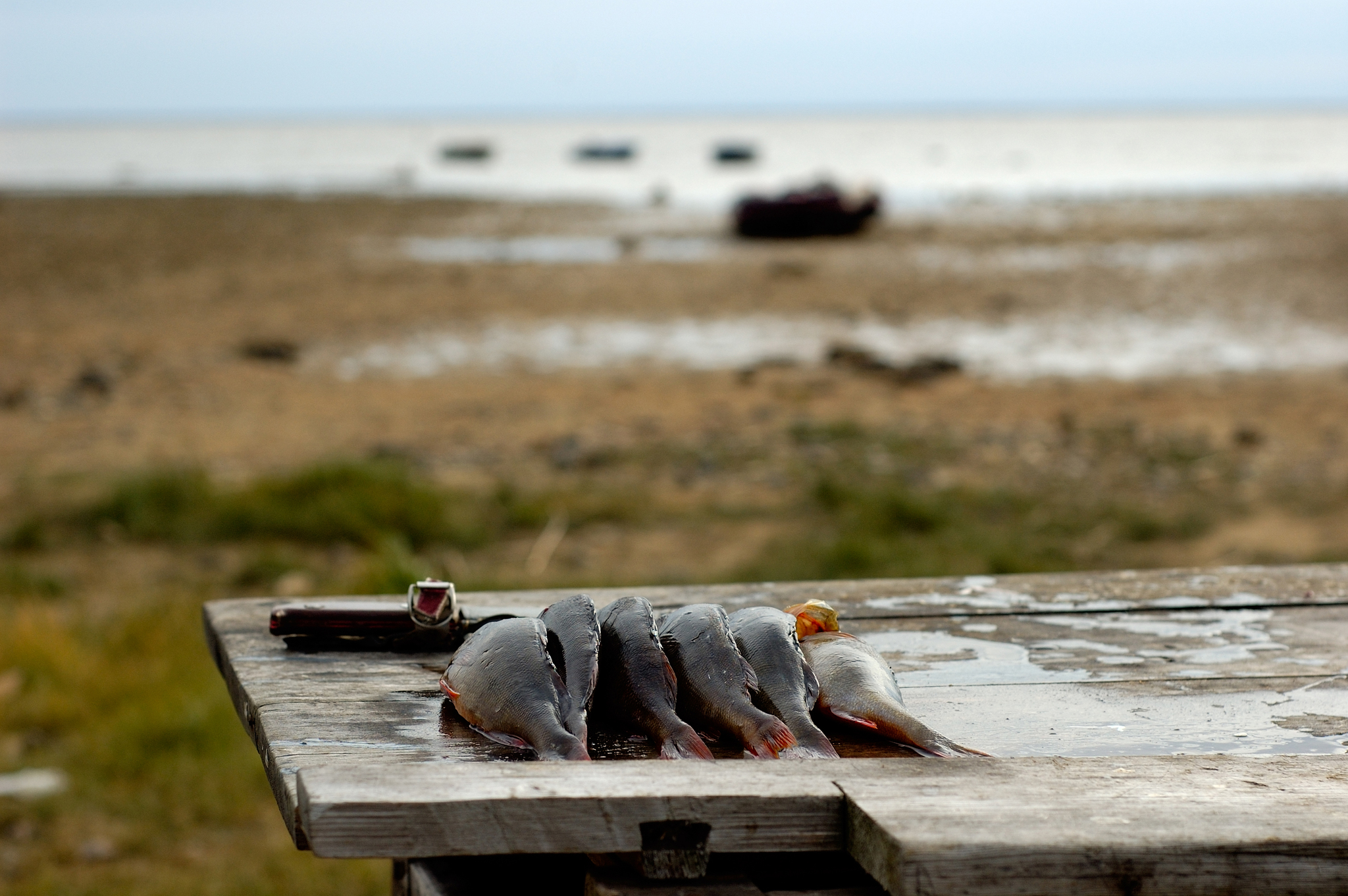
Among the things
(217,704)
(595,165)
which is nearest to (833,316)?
(217,704)

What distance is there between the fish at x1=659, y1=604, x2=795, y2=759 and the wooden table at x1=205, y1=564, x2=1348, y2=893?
0.37 feet

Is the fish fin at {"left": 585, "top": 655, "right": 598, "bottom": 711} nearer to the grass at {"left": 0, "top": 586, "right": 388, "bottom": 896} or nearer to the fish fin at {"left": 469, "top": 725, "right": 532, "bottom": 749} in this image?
the fish fin at {"left": 469, "top": 725, "right": 532, "bottom": 749}

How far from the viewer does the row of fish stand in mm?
1931

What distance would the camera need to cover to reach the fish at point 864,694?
196 cm

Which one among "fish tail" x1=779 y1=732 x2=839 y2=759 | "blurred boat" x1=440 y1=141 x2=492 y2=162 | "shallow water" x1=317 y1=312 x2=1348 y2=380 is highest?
"blurred boat" x1=440 y1=141 x2=492 y2=162

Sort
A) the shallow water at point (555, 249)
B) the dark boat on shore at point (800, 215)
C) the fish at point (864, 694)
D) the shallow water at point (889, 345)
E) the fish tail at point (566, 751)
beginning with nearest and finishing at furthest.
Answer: the fish tail at point (566, 751)
the fish at point (864, 694)
the shallow water at point (889, 345)
the shallow water at point (555, 249)
the dark boat on shore at point (800, 215)

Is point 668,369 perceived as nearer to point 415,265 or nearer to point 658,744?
point 415,265

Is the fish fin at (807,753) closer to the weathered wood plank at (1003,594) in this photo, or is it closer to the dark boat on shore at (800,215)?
the weathered wood plank at (1003,594)

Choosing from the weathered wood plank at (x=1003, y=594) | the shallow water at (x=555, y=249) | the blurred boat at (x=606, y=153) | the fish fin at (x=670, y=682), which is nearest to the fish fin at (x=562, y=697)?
the fish fin at (x=670, y=682)

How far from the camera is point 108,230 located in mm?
28219

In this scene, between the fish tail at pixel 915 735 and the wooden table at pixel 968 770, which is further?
the fish tail at pixel 915 735

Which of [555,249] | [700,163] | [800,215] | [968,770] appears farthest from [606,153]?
[968,770]

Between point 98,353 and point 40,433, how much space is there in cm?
436

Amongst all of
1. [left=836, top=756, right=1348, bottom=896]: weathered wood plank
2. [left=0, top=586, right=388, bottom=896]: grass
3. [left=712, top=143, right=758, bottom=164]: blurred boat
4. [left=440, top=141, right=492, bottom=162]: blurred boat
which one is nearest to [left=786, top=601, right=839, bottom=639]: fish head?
[left=836, top=756, right=1348, bottom=896]: weathered wood plank
